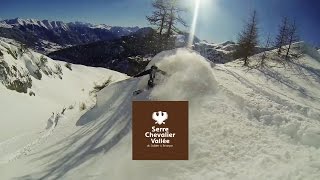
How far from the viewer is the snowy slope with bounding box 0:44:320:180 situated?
11000 millimetres

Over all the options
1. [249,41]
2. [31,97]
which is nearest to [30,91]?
[31,97]

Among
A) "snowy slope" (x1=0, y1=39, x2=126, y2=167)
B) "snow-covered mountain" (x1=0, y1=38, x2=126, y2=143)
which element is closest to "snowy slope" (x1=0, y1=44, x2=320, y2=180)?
"snowy slope" (x1=0, y1=39, x2=126, y2=167)

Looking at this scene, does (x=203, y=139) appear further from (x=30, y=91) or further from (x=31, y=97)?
(x=30, y=91)

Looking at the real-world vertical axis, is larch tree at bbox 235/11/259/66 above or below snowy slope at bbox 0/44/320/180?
above

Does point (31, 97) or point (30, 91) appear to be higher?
point (30, 91)

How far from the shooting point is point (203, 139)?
12664mm

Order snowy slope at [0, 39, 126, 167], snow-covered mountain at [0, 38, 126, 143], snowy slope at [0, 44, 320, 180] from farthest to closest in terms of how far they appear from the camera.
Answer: snow-covered mountain at [0, 38, 126, 143], snowy slope at [0, 39, 126, 167], snowy slope at [0, 44, 320, 180]

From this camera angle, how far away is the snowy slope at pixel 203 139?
1100cm

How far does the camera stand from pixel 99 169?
1248 cm

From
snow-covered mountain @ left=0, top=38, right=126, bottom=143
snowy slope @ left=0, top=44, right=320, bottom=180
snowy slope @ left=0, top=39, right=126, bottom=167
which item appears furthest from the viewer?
snow-covered mountain @ left=0, top=38, right=126, bottom=143

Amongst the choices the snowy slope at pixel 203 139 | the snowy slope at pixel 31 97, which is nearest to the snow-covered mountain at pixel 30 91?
the snowy slope at pixel 31 97

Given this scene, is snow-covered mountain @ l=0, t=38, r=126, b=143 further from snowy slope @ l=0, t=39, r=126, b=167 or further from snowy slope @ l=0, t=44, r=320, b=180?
snowy slope @ l=0, t=44, r=320, b=180

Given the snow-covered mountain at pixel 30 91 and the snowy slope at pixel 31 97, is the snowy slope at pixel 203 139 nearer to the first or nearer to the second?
the snowy slope at pixel 31 97

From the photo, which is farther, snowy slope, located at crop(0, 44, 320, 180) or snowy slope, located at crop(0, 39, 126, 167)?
snowy slope, located at crop(0, 39, 126, 167)
